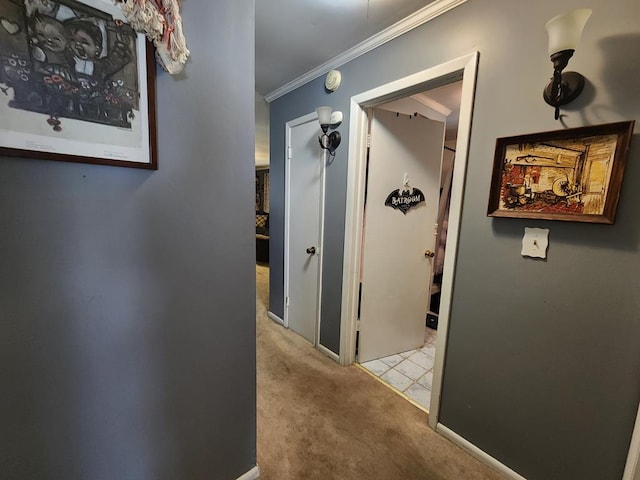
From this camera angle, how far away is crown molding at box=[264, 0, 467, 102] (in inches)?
54.5

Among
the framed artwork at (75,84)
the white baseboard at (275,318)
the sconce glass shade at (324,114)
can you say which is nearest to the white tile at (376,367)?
the white baseboard at (275,318)

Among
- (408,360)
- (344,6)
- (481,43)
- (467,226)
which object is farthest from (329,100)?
(408,360)

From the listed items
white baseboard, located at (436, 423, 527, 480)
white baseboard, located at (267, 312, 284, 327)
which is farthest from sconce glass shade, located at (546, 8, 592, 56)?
white baseboard, located at (267, 312, 284, 327)

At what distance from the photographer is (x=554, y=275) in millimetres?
1151

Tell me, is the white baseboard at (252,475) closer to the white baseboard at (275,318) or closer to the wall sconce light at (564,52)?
the white baseboard at (275,318)

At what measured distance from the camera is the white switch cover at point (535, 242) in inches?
45.6

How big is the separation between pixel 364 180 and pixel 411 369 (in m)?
1.57

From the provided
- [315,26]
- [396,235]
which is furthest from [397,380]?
[315,26]

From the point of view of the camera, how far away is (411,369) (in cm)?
221

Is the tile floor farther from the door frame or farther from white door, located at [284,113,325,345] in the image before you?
white door, located at [284,113,325,345]

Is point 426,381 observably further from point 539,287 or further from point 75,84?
point 75,84

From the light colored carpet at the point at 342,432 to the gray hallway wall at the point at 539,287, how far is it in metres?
0.20

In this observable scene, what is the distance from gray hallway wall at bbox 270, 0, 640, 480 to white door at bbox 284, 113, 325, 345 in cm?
94

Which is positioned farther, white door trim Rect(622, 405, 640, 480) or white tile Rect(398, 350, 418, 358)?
white tile Rect(398, 350, 418, 358)
